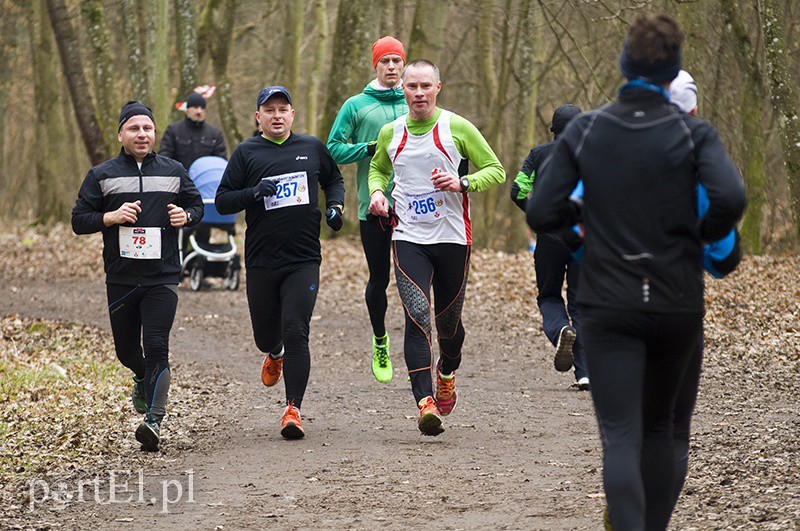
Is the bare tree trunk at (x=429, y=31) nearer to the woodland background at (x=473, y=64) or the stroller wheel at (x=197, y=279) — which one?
the woodland background at (x=473, y=64)

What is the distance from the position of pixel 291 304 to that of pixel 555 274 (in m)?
2.69

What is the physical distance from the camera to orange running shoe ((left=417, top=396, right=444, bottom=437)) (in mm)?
7570

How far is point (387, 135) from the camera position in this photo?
786 centimetres

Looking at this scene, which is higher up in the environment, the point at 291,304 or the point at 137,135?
the point at 137,135

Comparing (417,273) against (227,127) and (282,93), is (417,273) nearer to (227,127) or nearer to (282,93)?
(282,93)

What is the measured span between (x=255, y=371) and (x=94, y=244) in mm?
14182

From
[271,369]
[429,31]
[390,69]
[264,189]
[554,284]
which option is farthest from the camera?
[429,31]

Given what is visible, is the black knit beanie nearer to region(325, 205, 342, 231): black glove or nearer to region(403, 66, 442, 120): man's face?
region(403, 66, 442, 120): man's face

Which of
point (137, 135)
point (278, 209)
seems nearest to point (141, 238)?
point (137, 135)

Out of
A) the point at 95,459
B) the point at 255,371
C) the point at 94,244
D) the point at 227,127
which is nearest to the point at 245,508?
the point at 95,459

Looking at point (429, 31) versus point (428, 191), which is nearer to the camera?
point (428, 191)

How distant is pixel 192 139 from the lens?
1680 cm

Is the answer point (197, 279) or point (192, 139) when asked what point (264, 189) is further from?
point (197, 279)

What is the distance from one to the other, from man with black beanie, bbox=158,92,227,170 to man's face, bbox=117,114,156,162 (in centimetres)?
906
